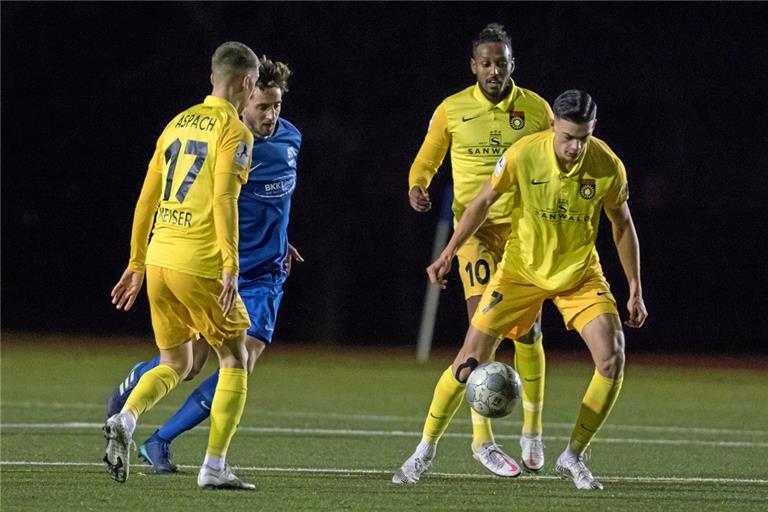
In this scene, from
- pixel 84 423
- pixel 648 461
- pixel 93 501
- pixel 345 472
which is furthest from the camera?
pixel 84 423

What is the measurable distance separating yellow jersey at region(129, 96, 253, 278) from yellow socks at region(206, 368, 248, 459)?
0.53 meters

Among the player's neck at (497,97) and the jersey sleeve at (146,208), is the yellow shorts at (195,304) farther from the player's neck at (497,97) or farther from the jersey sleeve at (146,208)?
the player's neck at (497,97)

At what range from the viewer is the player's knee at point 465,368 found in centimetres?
771

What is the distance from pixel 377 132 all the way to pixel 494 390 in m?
18.4

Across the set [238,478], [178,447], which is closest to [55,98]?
[178,447]

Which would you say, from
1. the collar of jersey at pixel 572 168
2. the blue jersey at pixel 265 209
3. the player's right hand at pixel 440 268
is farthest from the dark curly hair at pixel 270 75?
the collar of jersey at pixel 572 168

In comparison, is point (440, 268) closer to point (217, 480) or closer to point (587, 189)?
point (587, 189)

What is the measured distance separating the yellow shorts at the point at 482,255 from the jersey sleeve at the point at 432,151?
49 centimetres

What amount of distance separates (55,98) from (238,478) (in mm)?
20171

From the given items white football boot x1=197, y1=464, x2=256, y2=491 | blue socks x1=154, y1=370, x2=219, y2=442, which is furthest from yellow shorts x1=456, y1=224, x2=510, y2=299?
white football boot x1=197, y1=464, x2=256, y2=491

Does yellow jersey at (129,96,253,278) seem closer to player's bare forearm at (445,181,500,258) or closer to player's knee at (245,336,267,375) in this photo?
player's knee at (245,336,267,375)

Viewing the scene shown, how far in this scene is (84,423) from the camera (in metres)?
11.0

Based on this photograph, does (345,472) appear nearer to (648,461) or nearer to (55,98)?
(648,461)

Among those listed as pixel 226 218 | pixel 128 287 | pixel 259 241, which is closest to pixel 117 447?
pixel 128 287
